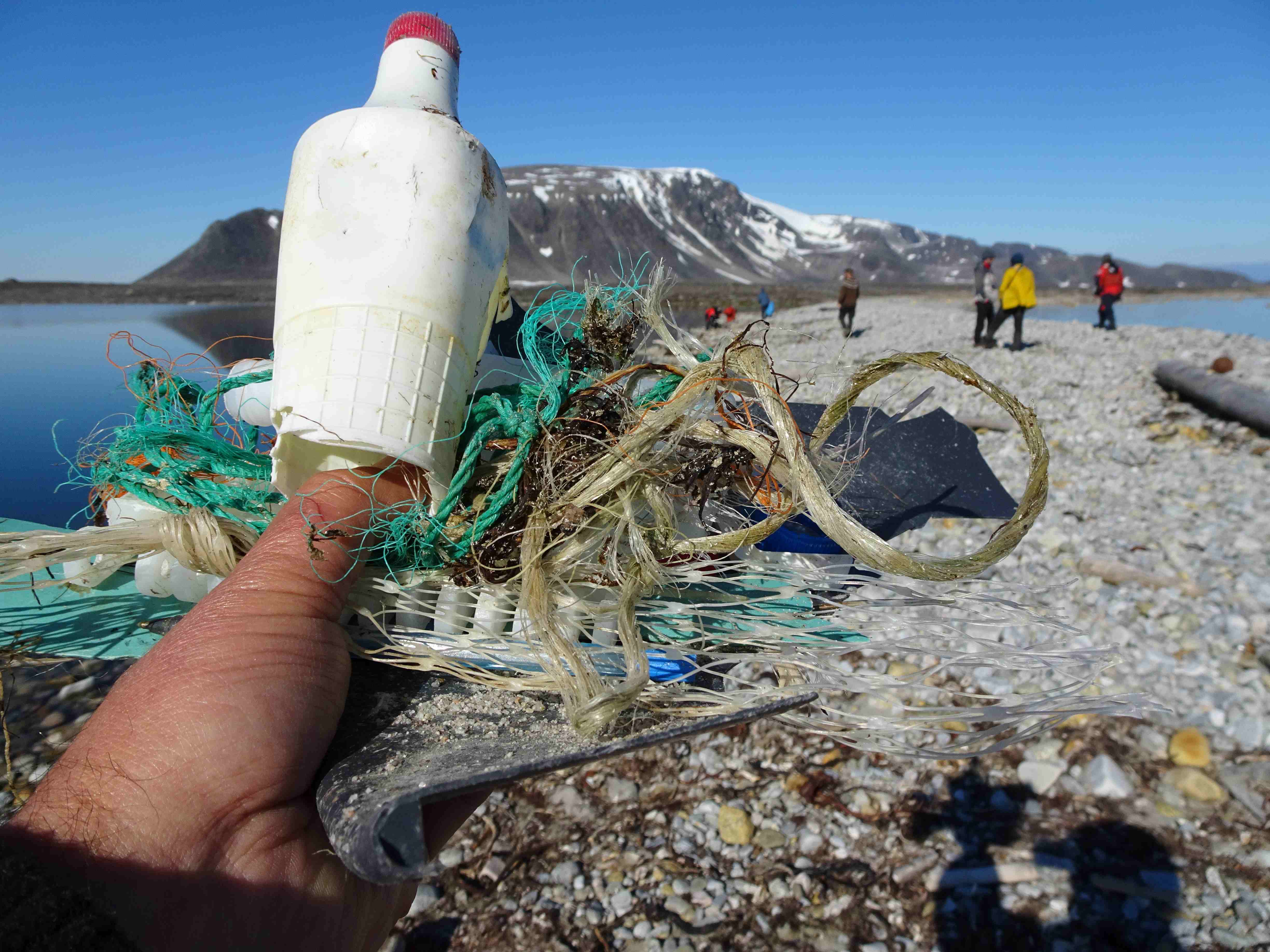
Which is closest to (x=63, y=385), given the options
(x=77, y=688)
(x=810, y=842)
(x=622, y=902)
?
(x=77, y=688)

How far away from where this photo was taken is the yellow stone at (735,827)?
2484mm

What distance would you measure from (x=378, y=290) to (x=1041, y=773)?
113 inches

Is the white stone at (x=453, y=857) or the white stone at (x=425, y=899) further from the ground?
the white stone at (x=453, y=857)

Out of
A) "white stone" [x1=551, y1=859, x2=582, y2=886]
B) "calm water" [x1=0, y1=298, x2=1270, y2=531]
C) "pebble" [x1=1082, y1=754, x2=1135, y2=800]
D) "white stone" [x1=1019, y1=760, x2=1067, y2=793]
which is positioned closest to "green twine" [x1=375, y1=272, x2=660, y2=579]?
"calm water" [x1=0, y1=298, x2=1270, y2=531]

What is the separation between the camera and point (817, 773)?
2730 millimetres

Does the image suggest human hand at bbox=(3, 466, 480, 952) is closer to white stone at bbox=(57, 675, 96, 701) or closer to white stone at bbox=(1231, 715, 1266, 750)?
white stone at bbox=(57, 675, 96, 701)

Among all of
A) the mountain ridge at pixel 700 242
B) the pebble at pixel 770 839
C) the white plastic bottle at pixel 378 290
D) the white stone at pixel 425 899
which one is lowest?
the white stone at pixel 425 899

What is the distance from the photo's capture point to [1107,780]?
259 centimetres

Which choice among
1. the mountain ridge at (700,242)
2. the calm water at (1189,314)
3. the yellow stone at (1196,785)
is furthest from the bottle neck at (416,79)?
the mountain ridge at (700,242)

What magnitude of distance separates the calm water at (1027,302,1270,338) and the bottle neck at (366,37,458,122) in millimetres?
18962

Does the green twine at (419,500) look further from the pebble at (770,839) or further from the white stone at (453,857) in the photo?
the pebble at (770,839)

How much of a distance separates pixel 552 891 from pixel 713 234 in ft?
327

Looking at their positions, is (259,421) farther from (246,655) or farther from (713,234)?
(713,234)

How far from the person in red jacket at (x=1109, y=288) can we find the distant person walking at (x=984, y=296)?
402 centimetres
